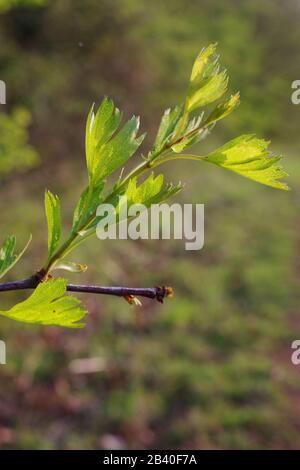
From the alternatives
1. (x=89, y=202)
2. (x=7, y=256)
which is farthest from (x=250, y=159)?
(x=7, y=256)

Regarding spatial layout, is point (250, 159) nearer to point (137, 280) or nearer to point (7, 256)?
point (7, 256)

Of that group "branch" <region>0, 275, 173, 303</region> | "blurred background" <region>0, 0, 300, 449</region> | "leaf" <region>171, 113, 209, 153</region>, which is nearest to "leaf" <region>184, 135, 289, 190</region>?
"leaf" <region>171, 113, 209, 153</region>

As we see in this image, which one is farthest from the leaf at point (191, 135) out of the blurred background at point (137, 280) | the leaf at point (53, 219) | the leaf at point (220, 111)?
the blurred background at point (137, 280)

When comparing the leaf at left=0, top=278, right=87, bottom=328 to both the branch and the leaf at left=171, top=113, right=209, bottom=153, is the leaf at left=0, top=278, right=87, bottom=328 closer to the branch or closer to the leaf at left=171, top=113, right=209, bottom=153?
the branch

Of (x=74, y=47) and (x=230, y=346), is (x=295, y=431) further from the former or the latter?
(x=74, y=47)
